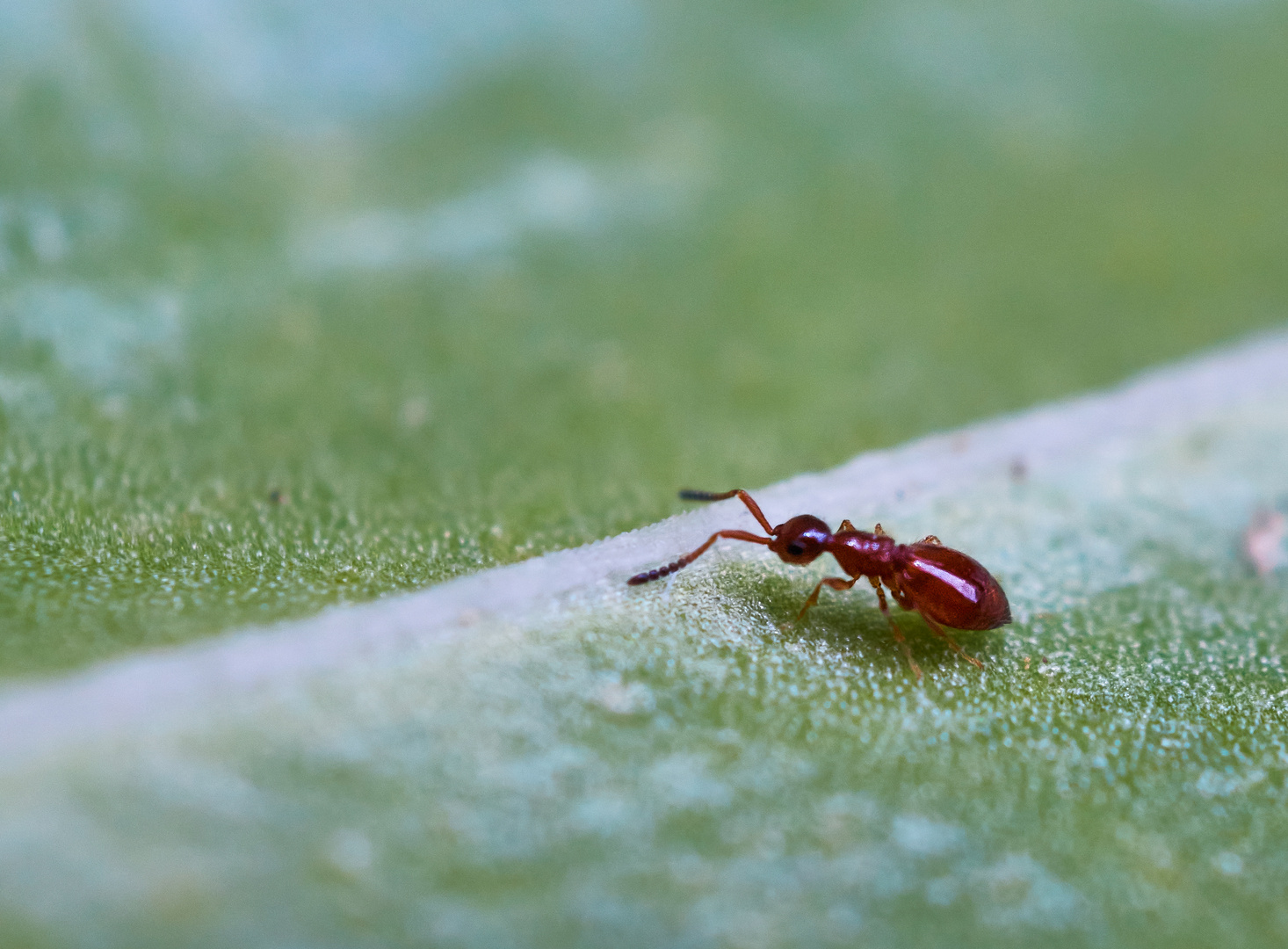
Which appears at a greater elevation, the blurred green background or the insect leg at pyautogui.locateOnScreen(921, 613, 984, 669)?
the blurred green background

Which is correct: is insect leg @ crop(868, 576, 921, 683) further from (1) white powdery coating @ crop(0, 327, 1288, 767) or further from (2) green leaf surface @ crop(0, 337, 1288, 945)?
(1) white powdery coating @ crop(0, 327, 1288, 767)

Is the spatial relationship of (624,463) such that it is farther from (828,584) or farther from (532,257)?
(532,257)

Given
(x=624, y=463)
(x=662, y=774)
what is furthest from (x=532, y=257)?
(x=662, y=774)

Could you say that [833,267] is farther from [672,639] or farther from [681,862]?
[681,862]

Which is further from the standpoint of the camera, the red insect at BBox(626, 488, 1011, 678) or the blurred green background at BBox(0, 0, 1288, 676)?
the blurred green background at BBox(0, 0, 1288, 676)

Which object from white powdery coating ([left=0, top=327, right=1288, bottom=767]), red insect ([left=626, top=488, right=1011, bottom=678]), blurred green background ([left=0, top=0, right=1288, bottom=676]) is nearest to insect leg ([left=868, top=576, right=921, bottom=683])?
red insect ([left=626, top=488, right=1011, bottom=678])

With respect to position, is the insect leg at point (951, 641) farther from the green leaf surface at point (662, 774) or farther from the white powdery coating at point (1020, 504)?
the white powdery coating at point (1020, 504)

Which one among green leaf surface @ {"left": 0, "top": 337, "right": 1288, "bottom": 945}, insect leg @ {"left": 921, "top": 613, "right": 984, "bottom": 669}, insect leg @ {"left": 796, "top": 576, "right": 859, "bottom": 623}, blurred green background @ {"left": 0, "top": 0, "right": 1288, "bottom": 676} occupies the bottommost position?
green leaf surface @ {"left": 0, "top": 337, "right": 1288, "bottom": 945}

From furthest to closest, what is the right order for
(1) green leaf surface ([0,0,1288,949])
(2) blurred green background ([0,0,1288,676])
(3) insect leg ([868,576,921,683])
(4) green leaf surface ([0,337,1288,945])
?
(2) blurred green background ([0,0,1288,676]) → (3) insect leg ([868,576,921,683]) → (1) green leaf surface ([0,0,1288,949]) → (4) green leaf surface ([0,337,1288,945])
